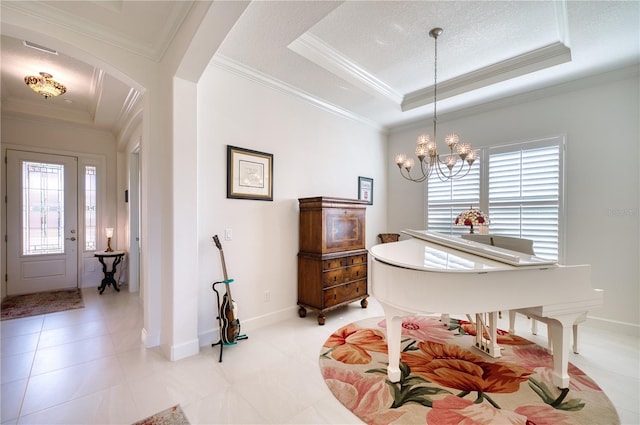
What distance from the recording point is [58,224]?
4.70m

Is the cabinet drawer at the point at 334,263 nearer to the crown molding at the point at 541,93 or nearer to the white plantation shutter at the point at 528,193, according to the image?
the white plantation shutter at the point at 528,193

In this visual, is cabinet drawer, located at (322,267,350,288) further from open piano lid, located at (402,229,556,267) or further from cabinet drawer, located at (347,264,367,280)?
open piano lid, located at (402,229,556,267)

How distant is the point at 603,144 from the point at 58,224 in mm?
8102

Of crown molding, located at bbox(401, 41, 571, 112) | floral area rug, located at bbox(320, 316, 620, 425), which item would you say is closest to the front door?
floral area rug, located at bbox(320, 316, 620, 425)

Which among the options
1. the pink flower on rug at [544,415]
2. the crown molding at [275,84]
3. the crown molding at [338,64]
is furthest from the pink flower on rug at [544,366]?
the crown molding at [275,84]

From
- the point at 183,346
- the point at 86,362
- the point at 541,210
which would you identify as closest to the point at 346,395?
the point at 183,346

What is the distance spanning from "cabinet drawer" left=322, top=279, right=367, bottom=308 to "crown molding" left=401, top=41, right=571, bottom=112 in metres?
2.80

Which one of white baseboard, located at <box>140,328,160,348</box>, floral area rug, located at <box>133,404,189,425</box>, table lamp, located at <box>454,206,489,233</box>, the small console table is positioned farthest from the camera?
the small console table

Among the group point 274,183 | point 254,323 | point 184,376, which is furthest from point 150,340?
point 274,183

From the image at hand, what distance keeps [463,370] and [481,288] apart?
1.05 meters

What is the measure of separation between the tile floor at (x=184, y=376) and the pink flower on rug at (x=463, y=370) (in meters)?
0.61

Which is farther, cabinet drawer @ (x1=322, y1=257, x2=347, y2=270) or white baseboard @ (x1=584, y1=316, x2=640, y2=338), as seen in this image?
cabinet drawer @ (x1=322, y1=257, x2=347, y2=270)

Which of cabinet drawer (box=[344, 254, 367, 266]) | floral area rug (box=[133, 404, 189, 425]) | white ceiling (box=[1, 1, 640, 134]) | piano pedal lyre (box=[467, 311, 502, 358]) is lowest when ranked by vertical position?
floral area rug (box=[133, 404, 189, 425])

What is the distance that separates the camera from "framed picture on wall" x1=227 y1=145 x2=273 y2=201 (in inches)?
116
